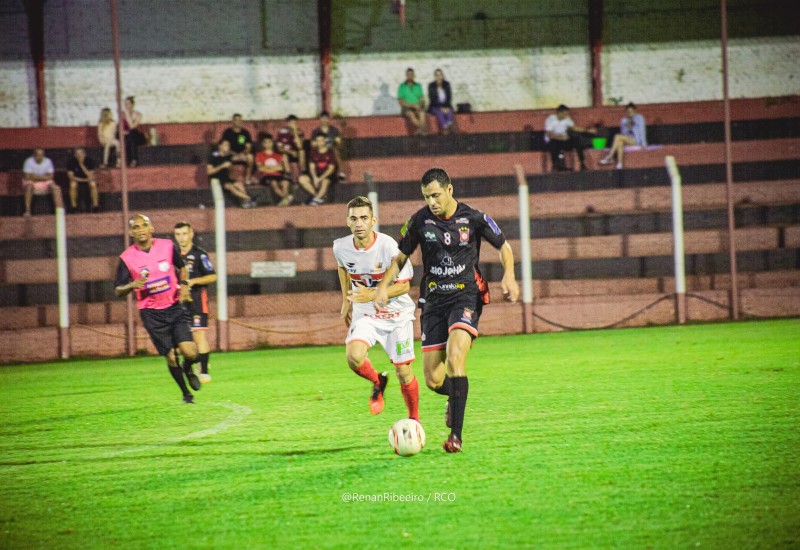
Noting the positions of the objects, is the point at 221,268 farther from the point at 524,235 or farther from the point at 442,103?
the point at 442,103

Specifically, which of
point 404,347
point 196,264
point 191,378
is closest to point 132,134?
point 196,264

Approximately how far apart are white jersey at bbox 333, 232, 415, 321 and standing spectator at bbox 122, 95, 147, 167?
16.4 m

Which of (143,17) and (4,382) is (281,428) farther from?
(143,17)

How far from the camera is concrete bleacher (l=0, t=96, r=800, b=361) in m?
20.2

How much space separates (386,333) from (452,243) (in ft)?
4.20

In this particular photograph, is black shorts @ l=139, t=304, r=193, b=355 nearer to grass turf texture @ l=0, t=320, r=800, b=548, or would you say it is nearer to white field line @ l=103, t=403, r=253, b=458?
grass turf texture @ l=0, t=320, r=800, b=548

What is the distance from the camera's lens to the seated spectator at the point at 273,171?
2222 cm

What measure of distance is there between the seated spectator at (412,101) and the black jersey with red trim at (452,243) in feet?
56.3

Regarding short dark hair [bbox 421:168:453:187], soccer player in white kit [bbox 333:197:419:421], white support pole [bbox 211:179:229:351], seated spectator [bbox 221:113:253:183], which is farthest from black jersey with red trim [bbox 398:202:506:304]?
seated spectator [bbox 221:113:253:183]

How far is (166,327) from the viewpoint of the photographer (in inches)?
442

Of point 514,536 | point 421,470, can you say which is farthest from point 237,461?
point 514,536

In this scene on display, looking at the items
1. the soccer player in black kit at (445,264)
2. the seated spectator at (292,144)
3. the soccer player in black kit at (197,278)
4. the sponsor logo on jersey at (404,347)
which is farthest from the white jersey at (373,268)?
the seated spectator at (292,144)

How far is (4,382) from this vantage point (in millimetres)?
15320

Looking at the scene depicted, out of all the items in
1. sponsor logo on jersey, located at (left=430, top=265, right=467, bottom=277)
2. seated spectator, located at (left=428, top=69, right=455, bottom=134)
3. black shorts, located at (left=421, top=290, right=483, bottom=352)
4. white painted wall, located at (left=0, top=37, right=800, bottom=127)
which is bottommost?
black shorts, located at (left=421, top=290, right=483, bottom=352)
